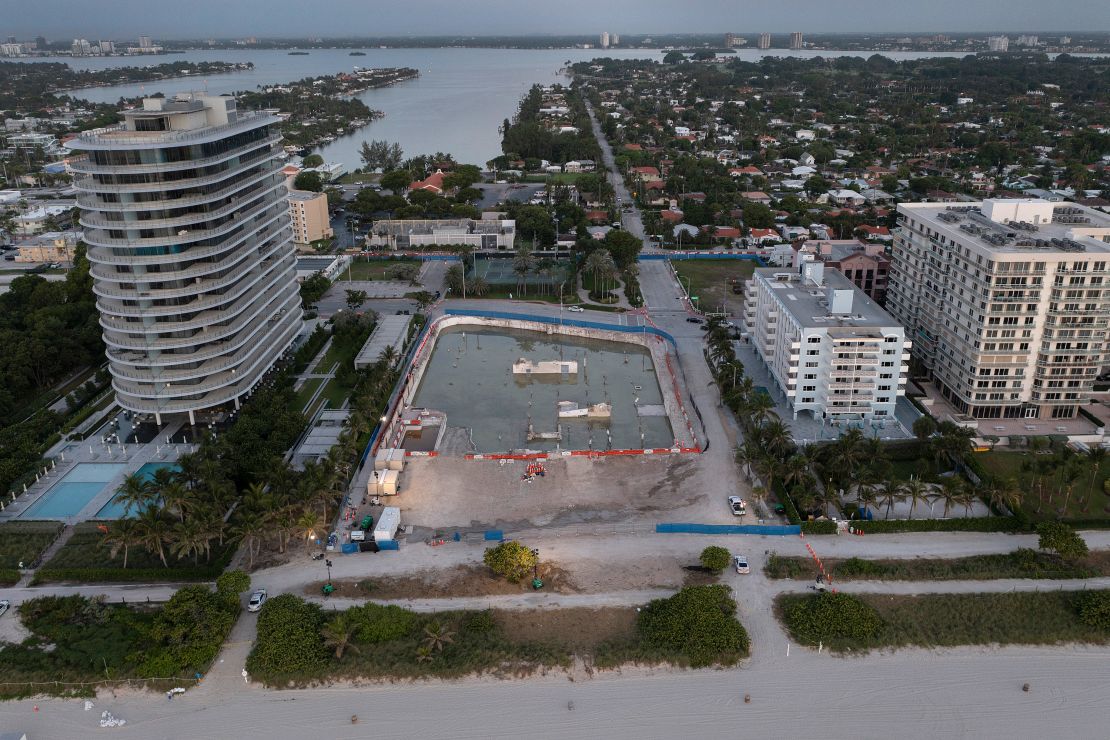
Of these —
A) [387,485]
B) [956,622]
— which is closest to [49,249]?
[387,485]

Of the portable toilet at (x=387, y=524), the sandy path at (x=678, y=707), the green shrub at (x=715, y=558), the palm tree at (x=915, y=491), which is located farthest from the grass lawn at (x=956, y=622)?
the portable toilet at (x=387, y=524)

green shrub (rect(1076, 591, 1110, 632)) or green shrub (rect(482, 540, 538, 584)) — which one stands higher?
green shrub (rect(482, 540, 538, 584))

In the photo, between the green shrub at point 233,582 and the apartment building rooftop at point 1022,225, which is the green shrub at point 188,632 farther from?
the apartment building rooftop at point 1022,225

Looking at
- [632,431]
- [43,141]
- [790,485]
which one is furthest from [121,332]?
[43,141]

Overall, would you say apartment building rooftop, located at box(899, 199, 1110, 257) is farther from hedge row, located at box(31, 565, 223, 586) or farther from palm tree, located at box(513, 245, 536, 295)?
hedge row, located at box(31, 565, 223, 586)

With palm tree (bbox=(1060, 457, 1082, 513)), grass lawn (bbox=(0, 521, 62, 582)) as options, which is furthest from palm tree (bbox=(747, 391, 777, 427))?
grass lawn (bbox=(0, 521, 62, 582))

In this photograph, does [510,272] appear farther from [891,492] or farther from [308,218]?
[891,492]

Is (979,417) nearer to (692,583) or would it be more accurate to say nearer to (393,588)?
(692,583)
